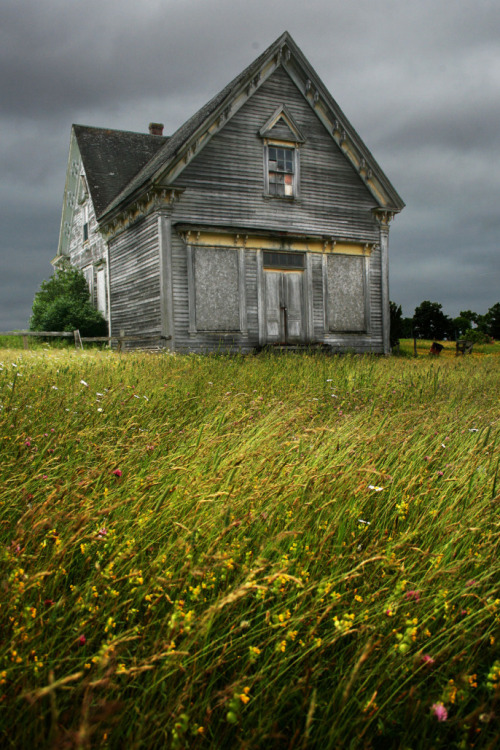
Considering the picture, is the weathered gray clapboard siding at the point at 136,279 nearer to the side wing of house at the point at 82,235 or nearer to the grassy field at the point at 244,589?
the side wing of house at the point at 82,235

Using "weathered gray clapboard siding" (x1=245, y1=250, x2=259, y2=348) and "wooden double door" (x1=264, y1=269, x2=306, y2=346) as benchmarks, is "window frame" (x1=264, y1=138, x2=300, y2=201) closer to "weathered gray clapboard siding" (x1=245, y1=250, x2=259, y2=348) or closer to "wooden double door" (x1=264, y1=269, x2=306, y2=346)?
"weathered gray clapboard siding" (x1=245, y1=250, x2=259, y2=348)

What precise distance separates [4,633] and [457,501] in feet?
7.56

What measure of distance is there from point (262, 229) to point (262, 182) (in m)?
1.60

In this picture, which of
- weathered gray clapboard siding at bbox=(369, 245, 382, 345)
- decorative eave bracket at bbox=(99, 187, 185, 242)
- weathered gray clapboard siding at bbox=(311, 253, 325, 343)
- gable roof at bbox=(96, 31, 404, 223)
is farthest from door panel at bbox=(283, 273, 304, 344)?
gable roof at bbox=(96, 31, 404, 223)

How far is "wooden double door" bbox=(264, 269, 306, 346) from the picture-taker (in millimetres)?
17219

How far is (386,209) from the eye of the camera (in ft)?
61.6

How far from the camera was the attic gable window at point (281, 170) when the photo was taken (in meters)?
17.4

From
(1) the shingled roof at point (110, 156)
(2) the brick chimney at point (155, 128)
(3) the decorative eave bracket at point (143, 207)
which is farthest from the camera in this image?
(2) the brick chimney at point (155, 128)

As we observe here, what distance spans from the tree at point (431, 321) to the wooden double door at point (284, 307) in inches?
1895

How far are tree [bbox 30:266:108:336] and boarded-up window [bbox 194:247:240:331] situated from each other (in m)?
6.64

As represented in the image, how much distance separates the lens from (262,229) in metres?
16.9

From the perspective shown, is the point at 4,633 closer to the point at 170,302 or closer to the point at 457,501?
the point at 457,501

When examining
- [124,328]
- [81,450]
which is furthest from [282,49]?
[81,450]

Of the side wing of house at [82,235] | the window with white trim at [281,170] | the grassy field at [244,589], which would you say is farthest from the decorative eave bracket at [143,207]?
the grassy field at [244,589]
